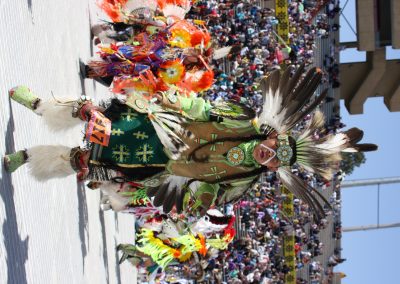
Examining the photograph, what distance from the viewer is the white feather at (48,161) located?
446 cm

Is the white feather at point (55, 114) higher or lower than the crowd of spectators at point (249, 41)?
lower

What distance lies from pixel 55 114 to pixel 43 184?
97 cm

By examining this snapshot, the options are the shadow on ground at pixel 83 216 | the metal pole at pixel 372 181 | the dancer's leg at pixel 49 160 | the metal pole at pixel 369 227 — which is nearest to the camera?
the dancer's leg at pixel 49 160

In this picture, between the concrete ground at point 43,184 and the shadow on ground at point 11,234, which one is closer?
the shadow on ground at point 11,234

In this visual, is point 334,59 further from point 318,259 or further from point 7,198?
point 7,198

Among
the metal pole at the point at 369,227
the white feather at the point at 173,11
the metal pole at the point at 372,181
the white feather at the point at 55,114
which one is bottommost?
the metal pole at the point at 369,227

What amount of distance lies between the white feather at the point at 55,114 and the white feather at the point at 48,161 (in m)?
0.16

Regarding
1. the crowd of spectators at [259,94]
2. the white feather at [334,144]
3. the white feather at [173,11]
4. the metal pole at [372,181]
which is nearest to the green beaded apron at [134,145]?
the white feather at [334,144]

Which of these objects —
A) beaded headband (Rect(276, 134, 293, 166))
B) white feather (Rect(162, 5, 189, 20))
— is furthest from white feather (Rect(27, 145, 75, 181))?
white feather (Rect(162, 5, 189, 20))

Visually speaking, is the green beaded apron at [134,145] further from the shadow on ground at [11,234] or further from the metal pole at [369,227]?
the metal pole at [369,227]

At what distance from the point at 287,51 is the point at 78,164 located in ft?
45.4

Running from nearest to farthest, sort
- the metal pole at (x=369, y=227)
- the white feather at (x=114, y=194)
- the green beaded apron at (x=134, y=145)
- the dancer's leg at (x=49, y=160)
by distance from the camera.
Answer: the dancer's leg at (x=49, y=160) → the green beaded apron at (x=134, y=145) → the white feather at (x=114, y=194) → the metal pole at (x=369, y=227)

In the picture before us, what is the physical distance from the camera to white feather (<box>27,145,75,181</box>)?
4.46m

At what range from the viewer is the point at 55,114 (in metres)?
4.56
